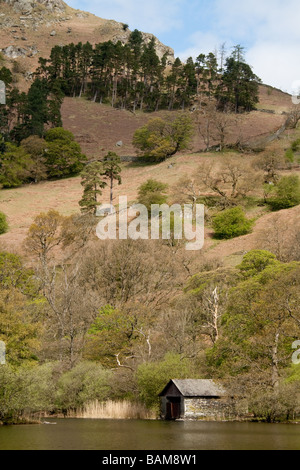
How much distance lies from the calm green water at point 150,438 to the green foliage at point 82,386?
8625 millimetres

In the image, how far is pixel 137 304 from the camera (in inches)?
1901

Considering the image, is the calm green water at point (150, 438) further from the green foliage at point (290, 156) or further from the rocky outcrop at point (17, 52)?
the rocky outcrop at point (17, 52)

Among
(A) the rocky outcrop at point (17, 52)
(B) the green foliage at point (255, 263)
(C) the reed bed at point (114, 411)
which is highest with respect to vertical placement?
(A) the rocky outcrop at point (17, 52)

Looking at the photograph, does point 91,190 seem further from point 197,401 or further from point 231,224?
point 197,401

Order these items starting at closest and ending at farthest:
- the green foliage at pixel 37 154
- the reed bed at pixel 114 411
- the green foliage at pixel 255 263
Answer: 1. the reed bed at pixel 114 411
2. the green foliage at pixel 255 263
3. the green foliage at pixel 37 154

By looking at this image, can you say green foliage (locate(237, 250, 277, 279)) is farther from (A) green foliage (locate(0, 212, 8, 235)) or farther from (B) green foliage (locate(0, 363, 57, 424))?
(A) green foliage (locate(0, 212, 8, 235))

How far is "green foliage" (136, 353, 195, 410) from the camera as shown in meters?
35.4

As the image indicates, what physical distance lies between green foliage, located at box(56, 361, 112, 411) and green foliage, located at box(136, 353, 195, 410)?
8.37 feet

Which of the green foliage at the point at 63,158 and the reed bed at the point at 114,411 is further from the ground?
the green foliage at the point at 63,158

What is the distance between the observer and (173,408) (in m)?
34.2

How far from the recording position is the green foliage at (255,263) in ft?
166

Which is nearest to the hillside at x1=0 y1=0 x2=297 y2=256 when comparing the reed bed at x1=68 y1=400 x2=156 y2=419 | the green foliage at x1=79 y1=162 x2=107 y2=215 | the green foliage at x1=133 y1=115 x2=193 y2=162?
the green foliage at x1=79 y1=162 x2=107 y2=215

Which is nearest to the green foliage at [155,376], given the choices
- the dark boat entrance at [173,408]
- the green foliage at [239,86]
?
the dark boat entrance at [173,408]
